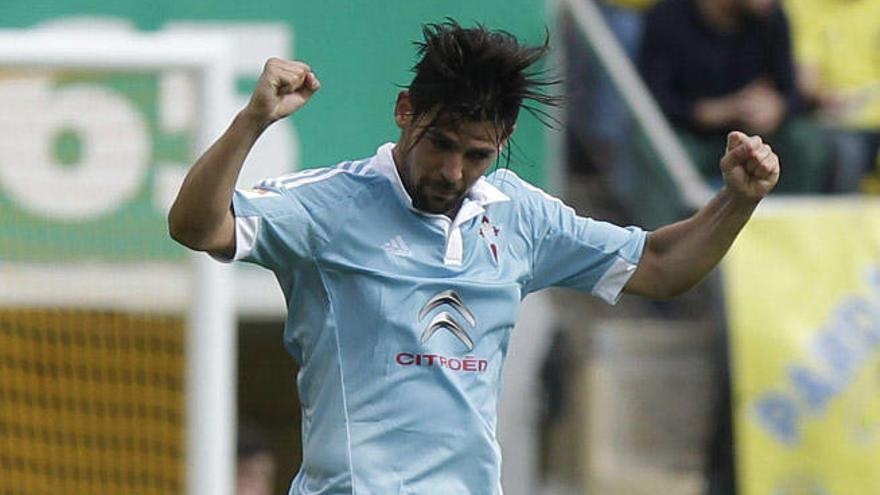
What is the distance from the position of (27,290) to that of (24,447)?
499mm

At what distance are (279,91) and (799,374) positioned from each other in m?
3.94

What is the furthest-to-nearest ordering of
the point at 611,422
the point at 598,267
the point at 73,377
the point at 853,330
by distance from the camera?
the point at 611,422, the point at 853,330, the point at 73,377, the point at 598,267

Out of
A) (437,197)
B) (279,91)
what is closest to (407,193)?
(437,197)

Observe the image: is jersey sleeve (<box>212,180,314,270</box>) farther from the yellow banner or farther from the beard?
the yellow banner

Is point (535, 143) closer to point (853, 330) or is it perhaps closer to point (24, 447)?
point (853, 330)

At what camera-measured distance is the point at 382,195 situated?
177 inches

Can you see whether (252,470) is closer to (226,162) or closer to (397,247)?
(397,247)

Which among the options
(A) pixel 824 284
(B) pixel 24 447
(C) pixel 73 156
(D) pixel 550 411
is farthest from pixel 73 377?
(A) pixel 824 284

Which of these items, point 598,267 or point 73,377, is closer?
point 598,267

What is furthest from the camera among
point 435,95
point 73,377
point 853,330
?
point 853,330

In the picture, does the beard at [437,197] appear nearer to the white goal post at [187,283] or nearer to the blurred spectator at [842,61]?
the white goal post at [187,283]

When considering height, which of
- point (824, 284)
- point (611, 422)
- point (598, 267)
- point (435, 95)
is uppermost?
point (435, 95)

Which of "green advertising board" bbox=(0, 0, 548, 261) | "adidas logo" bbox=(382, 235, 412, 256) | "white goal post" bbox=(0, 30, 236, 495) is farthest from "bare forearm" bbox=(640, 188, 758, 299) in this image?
"green advertising board" bbox=(0, 0, 548, 261)

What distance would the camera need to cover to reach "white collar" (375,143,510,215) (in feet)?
14.7
